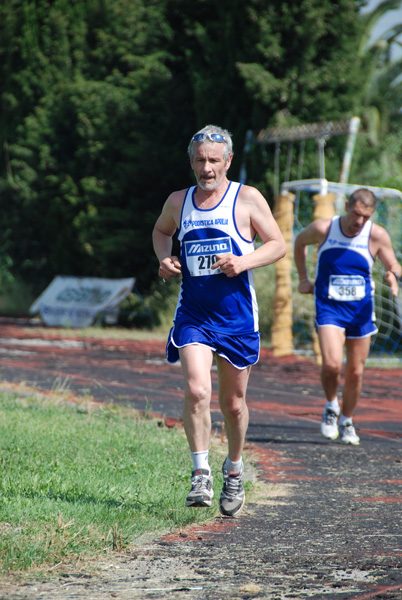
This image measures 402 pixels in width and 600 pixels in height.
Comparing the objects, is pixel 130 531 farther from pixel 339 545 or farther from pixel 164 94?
pixel 164 94

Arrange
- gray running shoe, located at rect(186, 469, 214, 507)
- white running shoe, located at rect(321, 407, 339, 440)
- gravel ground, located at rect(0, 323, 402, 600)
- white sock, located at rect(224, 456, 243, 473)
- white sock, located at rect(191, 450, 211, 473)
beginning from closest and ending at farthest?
1. gravel ground, located at rect(0, 323, 402, 600)
2. gray running shoe, located at rect(186, 469, 214, 507)
3. white sock, located at rect(191, 450, 211, 473)
4. white sock, located at rect(224, 456, 243, 473)
5. white running shoe, located at rect(321, 407, 339, 440)

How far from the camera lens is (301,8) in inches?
884

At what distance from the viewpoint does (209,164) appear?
206 inches

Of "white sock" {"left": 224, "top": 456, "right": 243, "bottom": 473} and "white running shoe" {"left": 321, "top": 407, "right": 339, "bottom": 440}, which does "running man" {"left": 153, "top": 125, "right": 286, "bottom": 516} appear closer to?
"white sock" {"left": 224, "top": 456, "right": 243, "bottom": 473}

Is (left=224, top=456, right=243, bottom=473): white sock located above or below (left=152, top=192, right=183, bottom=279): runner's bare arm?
below

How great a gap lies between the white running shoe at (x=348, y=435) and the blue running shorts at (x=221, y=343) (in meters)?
3.10

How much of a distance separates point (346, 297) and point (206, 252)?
3174 millimetres

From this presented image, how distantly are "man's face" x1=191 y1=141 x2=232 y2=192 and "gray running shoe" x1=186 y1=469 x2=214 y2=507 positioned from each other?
4.97ft

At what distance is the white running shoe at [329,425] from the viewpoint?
322 inches

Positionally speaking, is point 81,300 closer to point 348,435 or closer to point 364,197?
point 348,435

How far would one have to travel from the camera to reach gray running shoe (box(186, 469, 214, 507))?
16.1 ft

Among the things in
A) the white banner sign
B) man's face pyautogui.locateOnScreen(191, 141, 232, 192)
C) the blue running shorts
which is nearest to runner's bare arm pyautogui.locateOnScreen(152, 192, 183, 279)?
man's face pyautogui.locateOnScreen(191, 141, 232, 192)

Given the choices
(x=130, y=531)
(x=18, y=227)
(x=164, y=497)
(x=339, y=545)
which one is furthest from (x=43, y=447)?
(x=18, y=227)

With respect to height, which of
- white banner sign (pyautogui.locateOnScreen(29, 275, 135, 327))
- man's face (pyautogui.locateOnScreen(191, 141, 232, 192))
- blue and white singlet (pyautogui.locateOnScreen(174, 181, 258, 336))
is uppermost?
man's face (pyautogui.locateOnScreen(191, 141, 232, 192))
